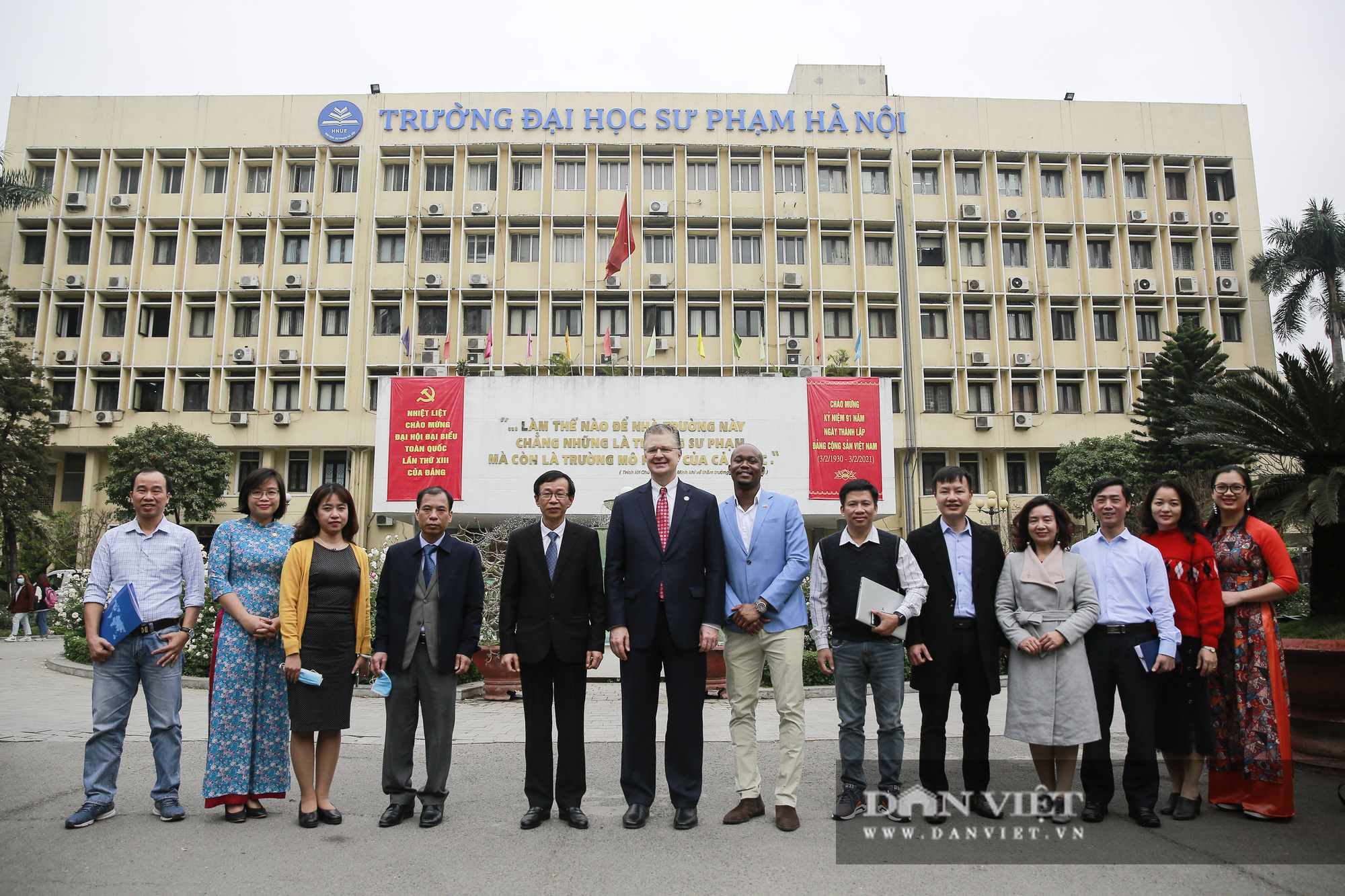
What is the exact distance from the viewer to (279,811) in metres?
4.48

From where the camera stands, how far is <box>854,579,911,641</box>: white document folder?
4.43 m


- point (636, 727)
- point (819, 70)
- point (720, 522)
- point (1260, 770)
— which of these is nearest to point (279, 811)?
point (636, 727)

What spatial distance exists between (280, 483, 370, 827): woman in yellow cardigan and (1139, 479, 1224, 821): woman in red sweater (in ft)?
13.9

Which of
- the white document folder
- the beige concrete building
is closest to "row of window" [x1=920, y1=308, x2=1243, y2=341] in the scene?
the beige concrete building

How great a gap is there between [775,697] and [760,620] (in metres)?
0.40

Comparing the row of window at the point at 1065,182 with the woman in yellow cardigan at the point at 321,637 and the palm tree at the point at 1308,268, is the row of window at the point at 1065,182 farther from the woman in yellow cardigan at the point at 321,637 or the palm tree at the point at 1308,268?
the woman in yellow cardigan at the point at 321,637

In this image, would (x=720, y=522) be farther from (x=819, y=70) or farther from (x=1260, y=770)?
(x=819, y=70)

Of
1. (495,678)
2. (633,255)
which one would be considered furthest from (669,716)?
(633,255)

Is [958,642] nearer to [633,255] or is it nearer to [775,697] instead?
[775,697]

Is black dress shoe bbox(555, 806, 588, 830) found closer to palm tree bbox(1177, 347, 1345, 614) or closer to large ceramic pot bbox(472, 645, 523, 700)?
large ceramic pot bbox(472, 645, 523, 700)

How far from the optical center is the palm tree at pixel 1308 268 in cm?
3134

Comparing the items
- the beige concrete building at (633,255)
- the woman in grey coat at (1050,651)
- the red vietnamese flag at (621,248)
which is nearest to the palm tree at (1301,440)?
the woman in grey coat at (1050,651)

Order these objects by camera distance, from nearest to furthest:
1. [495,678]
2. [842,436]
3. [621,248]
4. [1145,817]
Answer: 1. [1145,817]
2. [495,678]
3. [842,436]
4. [621,248]

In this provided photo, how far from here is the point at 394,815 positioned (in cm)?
426
